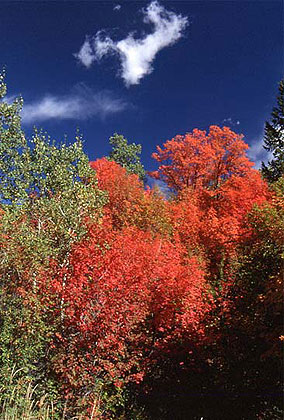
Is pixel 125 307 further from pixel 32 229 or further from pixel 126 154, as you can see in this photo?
pixel 126 154

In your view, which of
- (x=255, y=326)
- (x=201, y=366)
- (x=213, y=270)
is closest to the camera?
(x=255, y=326)

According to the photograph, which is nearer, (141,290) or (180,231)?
(141,290)

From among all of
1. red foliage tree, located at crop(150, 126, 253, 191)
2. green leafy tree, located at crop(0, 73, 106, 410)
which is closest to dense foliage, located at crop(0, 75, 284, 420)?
green leafy tree, located at crop(0, 73, 106, 410)

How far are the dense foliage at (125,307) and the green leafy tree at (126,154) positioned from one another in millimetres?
29380

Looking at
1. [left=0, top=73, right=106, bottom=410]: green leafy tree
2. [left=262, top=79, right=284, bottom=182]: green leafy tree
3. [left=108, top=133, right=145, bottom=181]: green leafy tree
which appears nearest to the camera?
[left=0, top=73, right=106, bottom=410]: green leafy tree

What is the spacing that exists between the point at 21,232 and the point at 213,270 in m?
15.3

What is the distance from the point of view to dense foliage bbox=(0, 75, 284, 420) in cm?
1475

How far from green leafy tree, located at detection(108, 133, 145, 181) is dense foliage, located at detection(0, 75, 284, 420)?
2938cm

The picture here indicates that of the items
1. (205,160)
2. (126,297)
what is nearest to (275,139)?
(205,160)

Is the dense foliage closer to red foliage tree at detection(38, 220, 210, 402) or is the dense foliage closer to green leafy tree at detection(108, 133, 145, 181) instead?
red foliage tree at detection(38, 220, 210, 402)

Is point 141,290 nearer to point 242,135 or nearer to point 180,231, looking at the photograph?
point 180,231

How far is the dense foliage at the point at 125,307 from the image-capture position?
48.4 feet

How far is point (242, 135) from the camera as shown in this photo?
44.8m

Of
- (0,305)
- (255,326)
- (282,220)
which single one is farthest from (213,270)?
(0,305)
